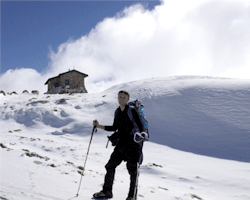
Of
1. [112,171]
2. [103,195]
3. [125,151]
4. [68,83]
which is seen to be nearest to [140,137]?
[125,151]

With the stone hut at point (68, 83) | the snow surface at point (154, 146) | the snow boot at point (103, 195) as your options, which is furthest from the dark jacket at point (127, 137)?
the stone hut at point (68, 83)

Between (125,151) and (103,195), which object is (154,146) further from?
(103,195)

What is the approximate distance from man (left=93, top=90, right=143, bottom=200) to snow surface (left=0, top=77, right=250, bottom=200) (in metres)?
0.42

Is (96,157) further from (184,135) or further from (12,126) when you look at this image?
(12,126)

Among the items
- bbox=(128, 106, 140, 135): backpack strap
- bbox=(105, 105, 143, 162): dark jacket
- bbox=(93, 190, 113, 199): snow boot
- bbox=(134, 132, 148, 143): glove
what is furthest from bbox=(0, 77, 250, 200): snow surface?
bbox=(128, 106, 140, 135): backpack strap

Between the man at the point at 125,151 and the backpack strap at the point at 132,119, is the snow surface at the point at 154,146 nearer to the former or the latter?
the man at the point at 125,151

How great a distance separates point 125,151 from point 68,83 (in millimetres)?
33203

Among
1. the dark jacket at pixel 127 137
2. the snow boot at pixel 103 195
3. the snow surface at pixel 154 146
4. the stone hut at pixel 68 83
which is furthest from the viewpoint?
the stone hut at pixel 68 83

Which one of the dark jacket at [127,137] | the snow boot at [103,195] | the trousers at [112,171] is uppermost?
the dark jacket at [127,137]

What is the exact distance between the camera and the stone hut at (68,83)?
1341 inches

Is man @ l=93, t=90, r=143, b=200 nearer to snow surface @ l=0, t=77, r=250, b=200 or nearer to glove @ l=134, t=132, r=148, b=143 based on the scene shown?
glove @ l=134, t=132, r=148, b=143

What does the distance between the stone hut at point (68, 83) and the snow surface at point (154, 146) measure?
60.2 ft

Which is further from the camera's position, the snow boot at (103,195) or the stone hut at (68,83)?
the stone hut at (68,83)

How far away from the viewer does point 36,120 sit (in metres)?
12.6
